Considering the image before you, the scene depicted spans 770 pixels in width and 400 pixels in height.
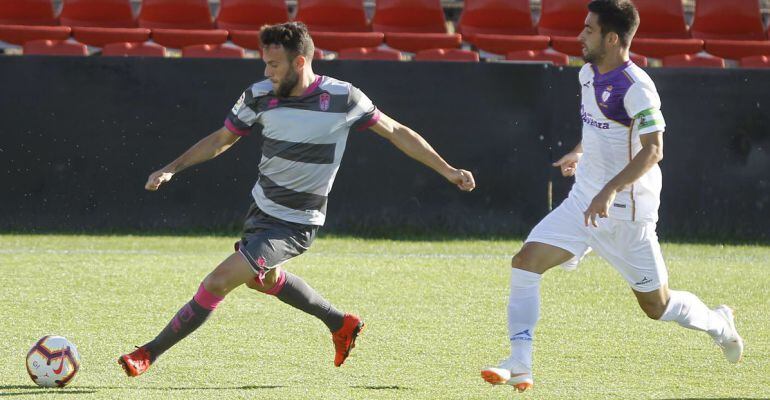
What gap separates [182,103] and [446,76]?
7.86 feet

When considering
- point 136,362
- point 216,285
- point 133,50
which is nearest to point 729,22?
point 133,50

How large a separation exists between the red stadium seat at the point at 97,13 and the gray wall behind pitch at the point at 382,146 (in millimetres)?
2459

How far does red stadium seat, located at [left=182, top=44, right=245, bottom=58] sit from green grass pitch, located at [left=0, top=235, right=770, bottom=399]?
2.12 metres

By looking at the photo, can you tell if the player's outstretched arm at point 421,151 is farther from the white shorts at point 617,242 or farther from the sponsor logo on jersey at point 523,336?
the sponsor logo on jersey at point 523,336

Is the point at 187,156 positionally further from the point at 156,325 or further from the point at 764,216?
the point at 764,216

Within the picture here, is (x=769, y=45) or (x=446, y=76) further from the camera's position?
(x=769, y=45)

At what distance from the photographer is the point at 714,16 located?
14.0 meters

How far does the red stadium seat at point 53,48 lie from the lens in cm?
1144

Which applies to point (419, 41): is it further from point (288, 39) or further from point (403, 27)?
point (288, 39)

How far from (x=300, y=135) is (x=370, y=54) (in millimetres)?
6373

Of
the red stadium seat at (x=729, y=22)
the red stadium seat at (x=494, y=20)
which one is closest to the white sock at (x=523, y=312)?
the red stadium seat at (x=494, y=20)

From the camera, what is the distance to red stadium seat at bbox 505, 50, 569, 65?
39.8ft

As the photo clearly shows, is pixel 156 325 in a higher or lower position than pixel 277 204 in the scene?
lower

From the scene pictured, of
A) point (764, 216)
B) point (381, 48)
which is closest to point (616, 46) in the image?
point (764, 216)
